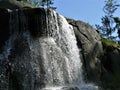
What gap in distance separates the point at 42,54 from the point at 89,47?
358 centimetres

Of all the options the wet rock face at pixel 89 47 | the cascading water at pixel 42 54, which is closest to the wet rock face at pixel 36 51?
the cascading water at pixel 42 54

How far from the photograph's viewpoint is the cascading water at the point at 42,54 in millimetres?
16547

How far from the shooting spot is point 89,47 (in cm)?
2022

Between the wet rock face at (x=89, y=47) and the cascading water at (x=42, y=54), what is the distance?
442mm

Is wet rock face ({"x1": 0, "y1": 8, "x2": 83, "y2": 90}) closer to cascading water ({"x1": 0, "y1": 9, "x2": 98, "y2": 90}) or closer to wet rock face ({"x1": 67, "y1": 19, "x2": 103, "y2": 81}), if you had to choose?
cascading water ({"x1": 0, "y1": 9, "x2": 98, "y2": 90})

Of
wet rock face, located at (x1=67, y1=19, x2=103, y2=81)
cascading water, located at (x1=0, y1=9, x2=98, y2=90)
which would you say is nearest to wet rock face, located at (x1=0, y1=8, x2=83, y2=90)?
cascading water, located at (x1=0, y1=9, x2=98, y2=90)

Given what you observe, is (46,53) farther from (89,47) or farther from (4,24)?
(89,47)

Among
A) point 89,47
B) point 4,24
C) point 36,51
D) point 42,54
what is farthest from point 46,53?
point 89,47

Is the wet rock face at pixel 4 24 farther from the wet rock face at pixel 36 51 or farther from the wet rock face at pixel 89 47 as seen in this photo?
the wet rock face at pixel 89 47

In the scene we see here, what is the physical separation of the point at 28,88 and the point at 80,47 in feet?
16.6

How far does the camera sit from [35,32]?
61.5 feet

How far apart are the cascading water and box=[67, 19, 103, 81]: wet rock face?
44 centimetres

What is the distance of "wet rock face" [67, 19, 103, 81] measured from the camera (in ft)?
63.5

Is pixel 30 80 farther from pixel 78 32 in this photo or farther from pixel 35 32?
pixel 78 32
